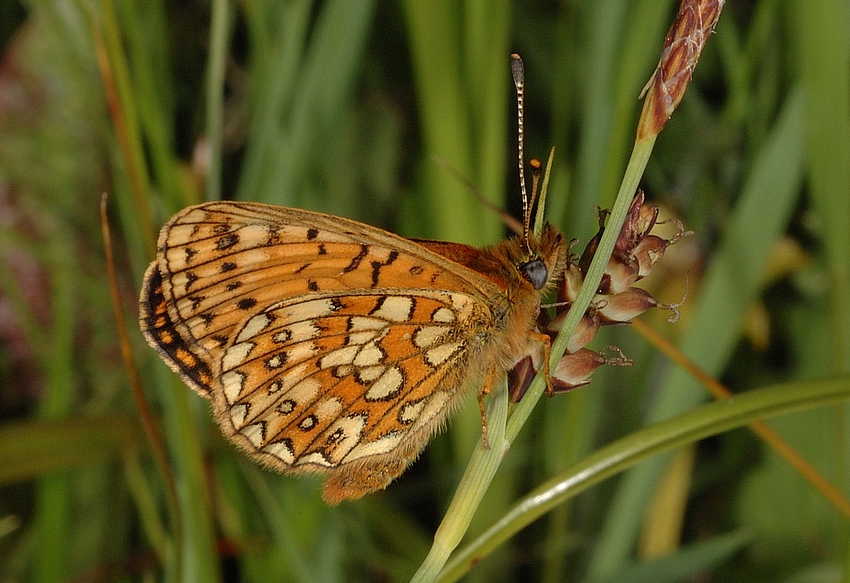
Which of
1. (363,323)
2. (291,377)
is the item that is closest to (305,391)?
(291,377)

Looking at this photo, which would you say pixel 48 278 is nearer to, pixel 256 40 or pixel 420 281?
pixel 256 40

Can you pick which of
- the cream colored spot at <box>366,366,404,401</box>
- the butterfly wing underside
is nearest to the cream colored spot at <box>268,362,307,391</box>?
the butterfly wing underside

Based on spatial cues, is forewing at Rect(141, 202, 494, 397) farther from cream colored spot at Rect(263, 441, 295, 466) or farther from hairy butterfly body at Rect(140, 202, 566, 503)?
cream colored spot at Rect(263, 441, 295, 466)

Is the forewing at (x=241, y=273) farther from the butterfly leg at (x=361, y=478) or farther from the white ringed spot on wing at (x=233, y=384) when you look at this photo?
the butterfly leg at (x=361, y=478)

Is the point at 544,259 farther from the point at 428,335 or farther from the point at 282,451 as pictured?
the point at 282,451

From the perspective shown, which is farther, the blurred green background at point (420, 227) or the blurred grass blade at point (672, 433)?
the blurred green background at point (420, 227)

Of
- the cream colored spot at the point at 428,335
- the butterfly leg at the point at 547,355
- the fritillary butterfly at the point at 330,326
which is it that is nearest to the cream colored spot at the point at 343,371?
the fritillary butterfly at the point at 330,326

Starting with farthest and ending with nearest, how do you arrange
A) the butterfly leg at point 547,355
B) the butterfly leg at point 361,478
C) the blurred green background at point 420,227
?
1. the blurred green background at point 420,227
2. the butterfly leg at point 361,478
3. the butterfly leg at point 547,355
